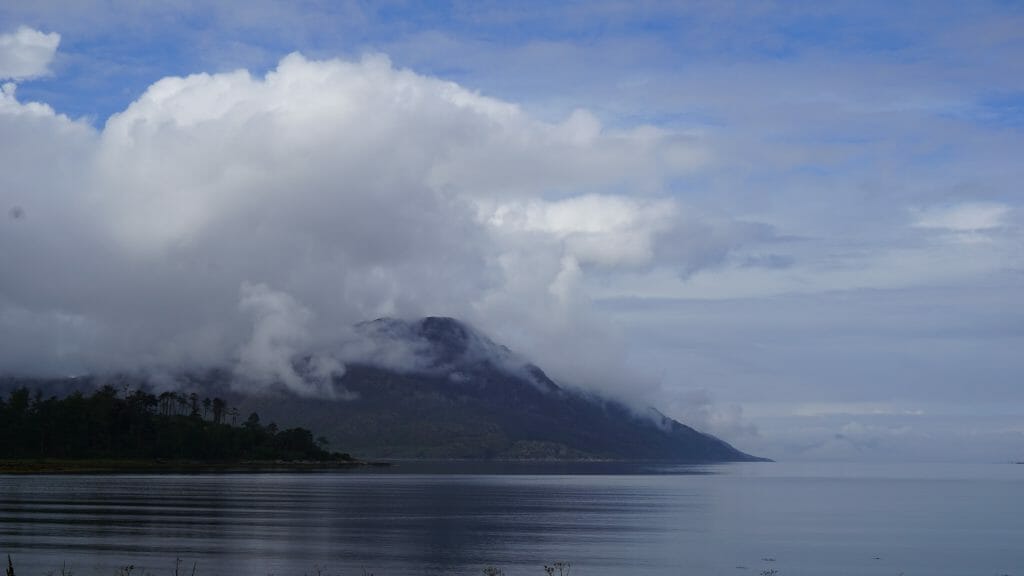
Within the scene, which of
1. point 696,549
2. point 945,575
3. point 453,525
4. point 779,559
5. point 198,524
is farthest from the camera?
point 453,525

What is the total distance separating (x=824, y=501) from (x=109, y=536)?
116279 mm

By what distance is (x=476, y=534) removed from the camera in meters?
96.8

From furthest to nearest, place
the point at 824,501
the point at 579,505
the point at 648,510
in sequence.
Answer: the point at 824,501, the point at 579,505, the point at 648,510

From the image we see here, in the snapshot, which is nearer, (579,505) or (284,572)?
(284,572)

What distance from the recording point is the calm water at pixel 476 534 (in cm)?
7319

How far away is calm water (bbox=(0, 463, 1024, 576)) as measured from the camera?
73.2 m

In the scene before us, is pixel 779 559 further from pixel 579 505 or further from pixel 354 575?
pixel 579 505

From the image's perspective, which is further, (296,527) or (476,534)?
(296,527)

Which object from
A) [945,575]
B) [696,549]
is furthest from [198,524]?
[945,575]

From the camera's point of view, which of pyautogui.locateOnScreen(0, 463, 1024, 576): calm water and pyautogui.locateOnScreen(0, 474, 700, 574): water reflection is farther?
pyautogui.locateOnScreen(0, 463, 1024, 576): calm water

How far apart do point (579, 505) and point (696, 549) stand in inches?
2464

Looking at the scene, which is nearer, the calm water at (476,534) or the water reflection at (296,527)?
the water reflection at (296,527)

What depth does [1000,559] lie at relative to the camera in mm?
83125

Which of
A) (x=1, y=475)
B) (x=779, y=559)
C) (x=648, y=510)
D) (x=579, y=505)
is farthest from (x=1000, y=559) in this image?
(x=1, y=475)
